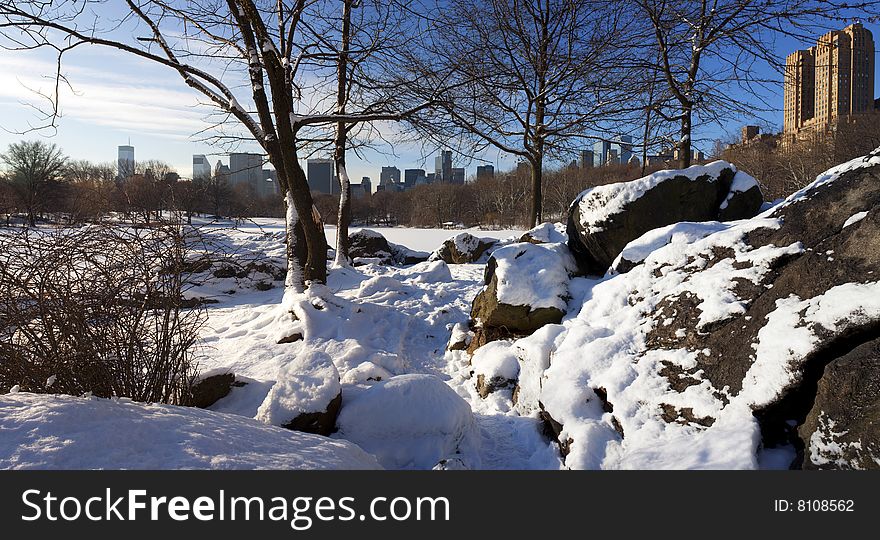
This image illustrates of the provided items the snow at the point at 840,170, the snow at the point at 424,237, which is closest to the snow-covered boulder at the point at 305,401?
the snow at the point at 840,170

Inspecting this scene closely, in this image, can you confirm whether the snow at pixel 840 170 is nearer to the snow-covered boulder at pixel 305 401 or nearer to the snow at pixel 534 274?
the snow at pixel 534 274

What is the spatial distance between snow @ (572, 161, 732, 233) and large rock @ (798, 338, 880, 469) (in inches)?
139

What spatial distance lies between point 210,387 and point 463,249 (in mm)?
9860

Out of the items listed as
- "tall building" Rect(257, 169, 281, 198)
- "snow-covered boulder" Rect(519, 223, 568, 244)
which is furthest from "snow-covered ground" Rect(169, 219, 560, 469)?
"tall building" Rect(257, 169, 281, 198)

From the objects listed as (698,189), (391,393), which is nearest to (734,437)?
(391,393)

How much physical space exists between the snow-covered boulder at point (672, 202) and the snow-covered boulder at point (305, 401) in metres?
3.86

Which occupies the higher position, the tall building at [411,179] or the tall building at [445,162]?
the tall building at [411,179]

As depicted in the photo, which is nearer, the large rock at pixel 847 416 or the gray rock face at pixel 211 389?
the large rock at pixel 847 416

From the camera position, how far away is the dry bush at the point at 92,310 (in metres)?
2.82

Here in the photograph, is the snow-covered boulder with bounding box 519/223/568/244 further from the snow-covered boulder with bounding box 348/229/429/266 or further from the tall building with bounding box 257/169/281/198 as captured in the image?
the snow-covered boulder with bounding box 348/229/429/266

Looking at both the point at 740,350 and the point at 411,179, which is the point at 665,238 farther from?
the point at 411,179

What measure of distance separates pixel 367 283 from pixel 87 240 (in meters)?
5.57

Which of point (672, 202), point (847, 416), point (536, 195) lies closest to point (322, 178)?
point (536, 195)

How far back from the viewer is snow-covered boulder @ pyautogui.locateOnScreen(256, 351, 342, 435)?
323 centimetres
